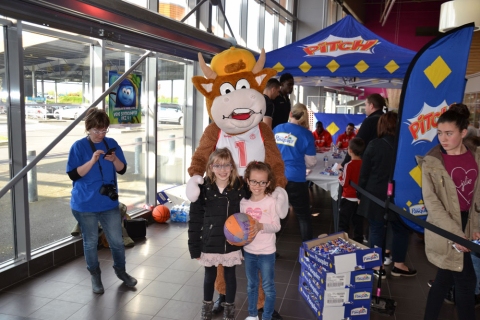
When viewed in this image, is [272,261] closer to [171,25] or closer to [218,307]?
[218,307]

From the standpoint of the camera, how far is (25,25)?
4.14m

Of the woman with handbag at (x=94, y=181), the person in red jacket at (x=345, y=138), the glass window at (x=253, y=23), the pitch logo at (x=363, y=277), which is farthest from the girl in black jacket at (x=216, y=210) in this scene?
the glass window at (x=253, y=23)

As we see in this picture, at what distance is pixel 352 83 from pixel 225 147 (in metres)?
5.03

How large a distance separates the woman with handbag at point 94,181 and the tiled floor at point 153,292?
30 cm

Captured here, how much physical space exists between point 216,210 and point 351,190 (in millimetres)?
2430

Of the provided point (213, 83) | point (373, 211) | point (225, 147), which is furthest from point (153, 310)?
point (373, 211)

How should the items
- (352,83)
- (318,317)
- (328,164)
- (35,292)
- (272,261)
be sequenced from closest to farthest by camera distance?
(272,261) < (318,317) < (35,292) < (328,164) < (352,83)

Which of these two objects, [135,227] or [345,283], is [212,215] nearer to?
[345,283]

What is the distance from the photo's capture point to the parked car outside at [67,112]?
493cm

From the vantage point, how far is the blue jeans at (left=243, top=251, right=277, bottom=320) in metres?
2.94

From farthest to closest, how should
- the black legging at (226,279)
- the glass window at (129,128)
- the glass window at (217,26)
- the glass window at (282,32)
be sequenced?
1. the glass window at (282,32)
2. the glass window at (217,26)
3. the glass window at (129,128)
4. the black legging at (226,279)

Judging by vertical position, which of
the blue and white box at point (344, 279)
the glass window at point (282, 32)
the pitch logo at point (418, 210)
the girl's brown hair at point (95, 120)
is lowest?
the blue and white box at point (344, 279)

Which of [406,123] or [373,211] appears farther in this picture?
[373,211]

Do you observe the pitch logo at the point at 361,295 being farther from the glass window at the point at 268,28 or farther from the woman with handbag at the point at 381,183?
the glass window at the point at 268,28
